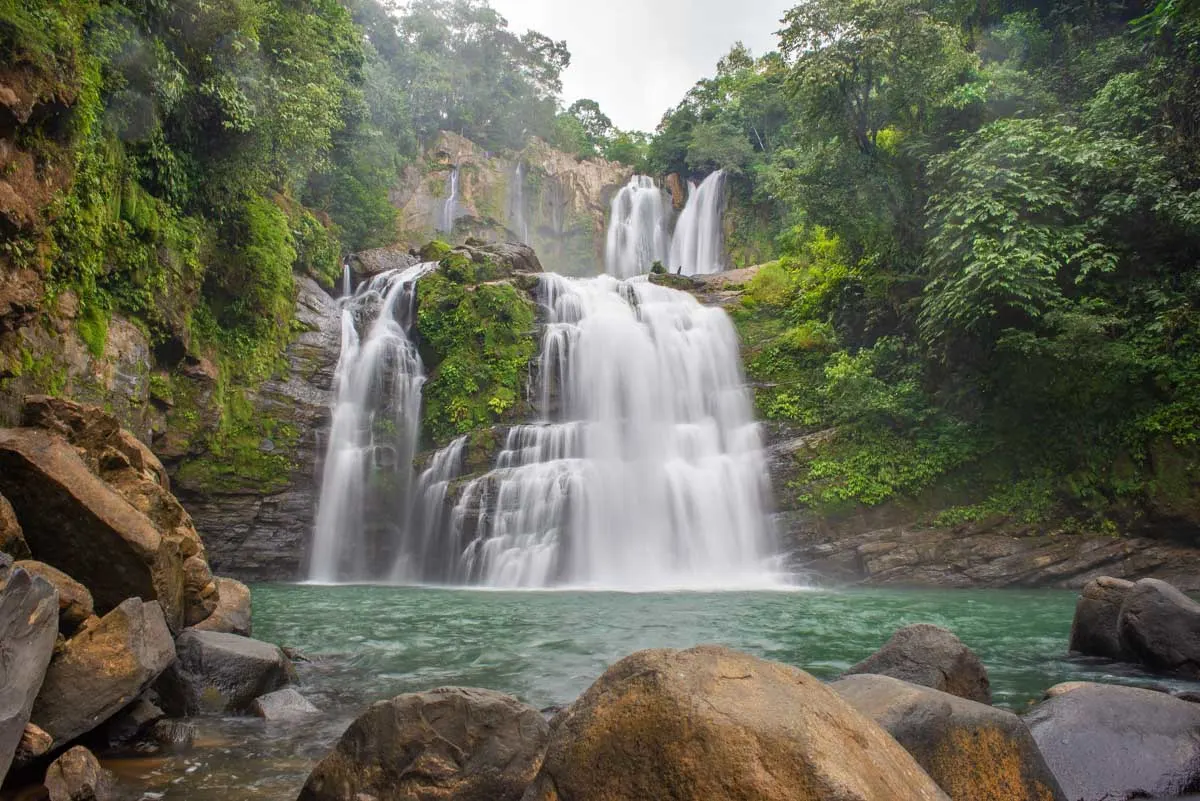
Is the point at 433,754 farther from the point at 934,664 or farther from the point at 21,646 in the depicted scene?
the point at 934,664

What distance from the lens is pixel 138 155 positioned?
1405 centimetres

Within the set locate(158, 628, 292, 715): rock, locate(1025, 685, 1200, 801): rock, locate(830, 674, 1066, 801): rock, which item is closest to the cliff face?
locate(158, 628, 292, 715): rock

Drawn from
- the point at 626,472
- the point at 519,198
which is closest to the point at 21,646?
the point at 626,472

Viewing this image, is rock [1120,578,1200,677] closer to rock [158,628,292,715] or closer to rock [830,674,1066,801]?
rock [830,674,1066,801]

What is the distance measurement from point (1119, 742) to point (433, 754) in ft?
12.5

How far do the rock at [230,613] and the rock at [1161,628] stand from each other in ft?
28.9

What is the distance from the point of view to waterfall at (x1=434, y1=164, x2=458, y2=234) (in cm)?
3700

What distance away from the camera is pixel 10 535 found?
203 inches

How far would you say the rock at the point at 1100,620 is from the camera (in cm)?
733

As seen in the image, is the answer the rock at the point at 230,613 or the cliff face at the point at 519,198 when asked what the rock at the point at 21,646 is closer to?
the rock at the point at 230,613

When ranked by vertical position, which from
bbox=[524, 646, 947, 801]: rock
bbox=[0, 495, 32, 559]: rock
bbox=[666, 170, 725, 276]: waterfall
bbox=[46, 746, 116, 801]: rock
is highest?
bbox=[666, 170, 725, 276]: waterfall

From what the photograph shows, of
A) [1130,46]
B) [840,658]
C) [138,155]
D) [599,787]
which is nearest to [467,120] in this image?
[138,155]

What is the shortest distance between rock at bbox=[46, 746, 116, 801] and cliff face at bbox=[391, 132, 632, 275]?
34.0 metres

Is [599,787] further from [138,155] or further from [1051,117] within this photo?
[1051,117]
